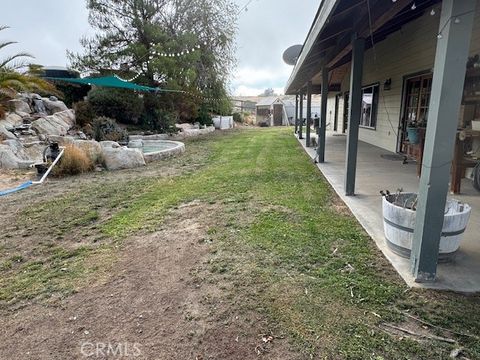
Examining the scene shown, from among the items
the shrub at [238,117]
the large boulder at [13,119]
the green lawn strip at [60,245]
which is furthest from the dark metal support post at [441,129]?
the shrub at [238,117]

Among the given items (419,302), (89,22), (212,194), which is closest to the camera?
(419,302)

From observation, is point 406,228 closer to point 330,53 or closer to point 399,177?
point 399,177

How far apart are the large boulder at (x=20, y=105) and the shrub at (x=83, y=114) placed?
1.58 metres

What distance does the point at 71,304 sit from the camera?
2.24m

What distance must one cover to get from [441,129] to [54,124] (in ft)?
36.2

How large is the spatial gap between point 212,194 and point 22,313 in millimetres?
2980

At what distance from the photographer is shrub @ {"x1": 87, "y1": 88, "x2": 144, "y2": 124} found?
12.4 m

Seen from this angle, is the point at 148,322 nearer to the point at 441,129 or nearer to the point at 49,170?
the point at 441,129

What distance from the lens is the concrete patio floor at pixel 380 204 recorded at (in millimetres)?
2416

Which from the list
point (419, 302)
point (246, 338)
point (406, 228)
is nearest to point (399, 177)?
point (406, 228)

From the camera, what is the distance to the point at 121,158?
7148 mm

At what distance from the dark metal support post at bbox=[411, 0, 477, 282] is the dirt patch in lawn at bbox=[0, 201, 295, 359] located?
1303mm

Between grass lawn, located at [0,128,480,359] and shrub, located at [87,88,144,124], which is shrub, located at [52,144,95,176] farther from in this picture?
shrub, located at [87,88,144,124]

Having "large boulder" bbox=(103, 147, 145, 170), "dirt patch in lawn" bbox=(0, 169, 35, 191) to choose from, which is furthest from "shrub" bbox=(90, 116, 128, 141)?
"dirt patch in lawn" bbox=(0, 169, 35, 191)
